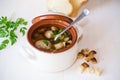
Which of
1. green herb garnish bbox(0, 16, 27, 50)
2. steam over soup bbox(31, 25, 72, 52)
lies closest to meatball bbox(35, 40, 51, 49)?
steam over soup bbox(31, 25, 72, 52)

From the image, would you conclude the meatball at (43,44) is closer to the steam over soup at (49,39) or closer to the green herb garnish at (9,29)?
the steam over soup at (49,39)

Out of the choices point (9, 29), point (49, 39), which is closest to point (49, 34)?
point (49, 39)

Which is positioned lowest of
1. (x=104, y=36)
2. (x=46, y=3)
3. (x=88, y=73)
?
(x=88, y=73)

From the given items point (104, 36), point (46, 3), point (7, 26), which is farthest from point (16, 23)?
point (104, 36)

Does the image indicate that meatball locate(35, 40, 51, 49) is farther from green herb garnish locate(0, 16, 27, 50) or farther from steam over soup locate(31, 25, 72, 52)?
green herb garnish locate(0, 16, 27, 50)

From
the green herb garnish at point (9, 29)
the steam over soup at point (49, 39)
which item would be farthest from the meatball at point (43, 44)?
→ the green herb garnish at point (9, 29)

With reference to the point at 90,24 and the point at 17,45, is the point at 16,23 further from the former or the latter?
the point at 90,24

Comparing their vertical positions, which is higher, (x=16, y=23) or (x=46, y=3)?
(x=46, y=3)
